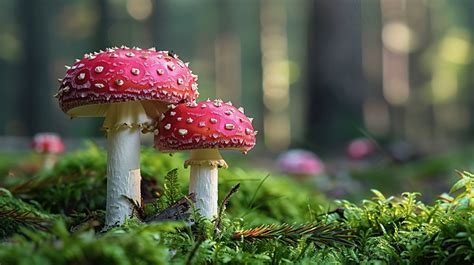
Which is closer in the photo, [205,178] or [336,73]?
[205,178]

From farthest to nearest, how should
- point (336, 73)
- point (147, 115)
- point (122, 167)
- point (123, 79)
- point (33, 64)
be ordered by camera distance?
point (33, 64)
point (336, 73)
point (147, 115)
point (122, 167)
point (123, 79)

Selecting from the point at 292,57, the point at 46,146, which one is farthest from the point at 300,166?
the point at 292,57

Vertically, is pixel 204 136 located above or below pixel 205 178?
above

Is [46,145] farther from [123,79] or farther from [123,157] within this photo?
[123,79]

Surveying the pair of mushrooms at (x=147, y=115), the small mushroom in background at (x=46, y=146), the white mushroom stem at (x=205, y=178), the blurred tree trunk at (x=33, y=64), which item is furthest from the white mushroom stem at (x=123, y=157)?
the blurred tree trunk at (x=33, y=64)

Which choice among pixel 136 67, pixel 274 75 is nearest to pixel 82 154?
pixel 136 67

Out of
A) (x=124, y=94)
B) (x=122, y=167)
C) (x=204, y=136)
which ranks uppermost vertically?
(x=124, y=94)

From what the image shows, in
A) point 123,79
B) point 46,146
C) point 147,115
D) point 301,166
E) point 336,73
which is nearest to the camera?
point 123,79
